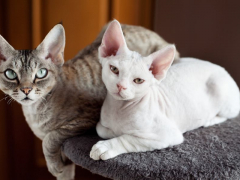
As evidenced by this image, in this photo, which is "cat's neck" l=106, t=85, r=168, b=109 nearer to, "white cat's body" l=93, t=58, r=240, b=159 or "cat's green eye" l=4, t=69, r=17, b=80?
"white cat's body" l=93, t=58, r=240, b=159

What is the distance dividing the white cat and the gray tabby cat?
0.14 metres

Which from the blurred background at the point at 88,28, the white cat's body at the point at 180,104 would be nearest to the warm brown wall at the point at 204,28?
the blurred background at the point at 88,28

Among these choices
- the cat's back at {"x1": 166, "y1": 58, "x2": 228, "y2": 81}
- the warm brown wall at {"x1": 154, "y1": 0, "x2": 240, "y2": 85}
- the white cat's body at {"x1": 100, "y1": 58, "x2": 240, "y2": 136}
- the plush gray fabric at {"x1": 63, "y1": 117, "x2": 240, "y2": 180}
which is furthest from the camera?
the warm brown wall at {"x1": 154, "y1": 0, "x2": 240, "y2": 85}

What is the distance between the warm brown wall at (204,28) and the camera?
4.81ft

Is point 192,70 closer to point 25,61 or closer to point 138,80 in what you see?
point 138,80

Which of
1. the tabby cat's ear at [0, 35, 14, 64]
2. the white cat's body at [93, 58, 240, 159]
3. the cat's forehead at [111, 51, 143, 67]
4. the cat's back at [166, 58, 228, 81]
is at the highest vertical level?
the cat's forehead at [111, 51, 143, 67]

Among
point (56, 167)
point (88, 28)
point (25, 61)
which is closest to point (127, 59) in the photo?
point (25, 61)

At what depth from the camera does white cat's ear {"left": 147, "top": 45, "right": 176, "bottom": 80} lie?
0.82 meters

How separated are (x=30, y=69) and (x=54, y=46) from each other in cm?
13

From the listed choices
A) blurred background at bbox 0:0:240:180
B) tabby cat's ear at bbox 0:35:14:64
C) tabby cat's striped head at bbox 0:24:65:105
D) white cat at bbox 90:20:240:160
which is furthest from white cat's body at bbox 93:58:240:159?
blurred background at bbox 0:0:240:180

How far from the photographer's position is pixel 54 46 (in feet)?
3.33

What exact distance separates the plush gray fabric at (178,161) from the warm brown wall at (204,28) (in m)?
0.65

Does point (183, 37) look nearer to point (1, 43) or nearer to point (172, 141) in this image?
point (172, 141)

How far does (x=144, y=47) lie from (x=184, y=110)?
46 cm
